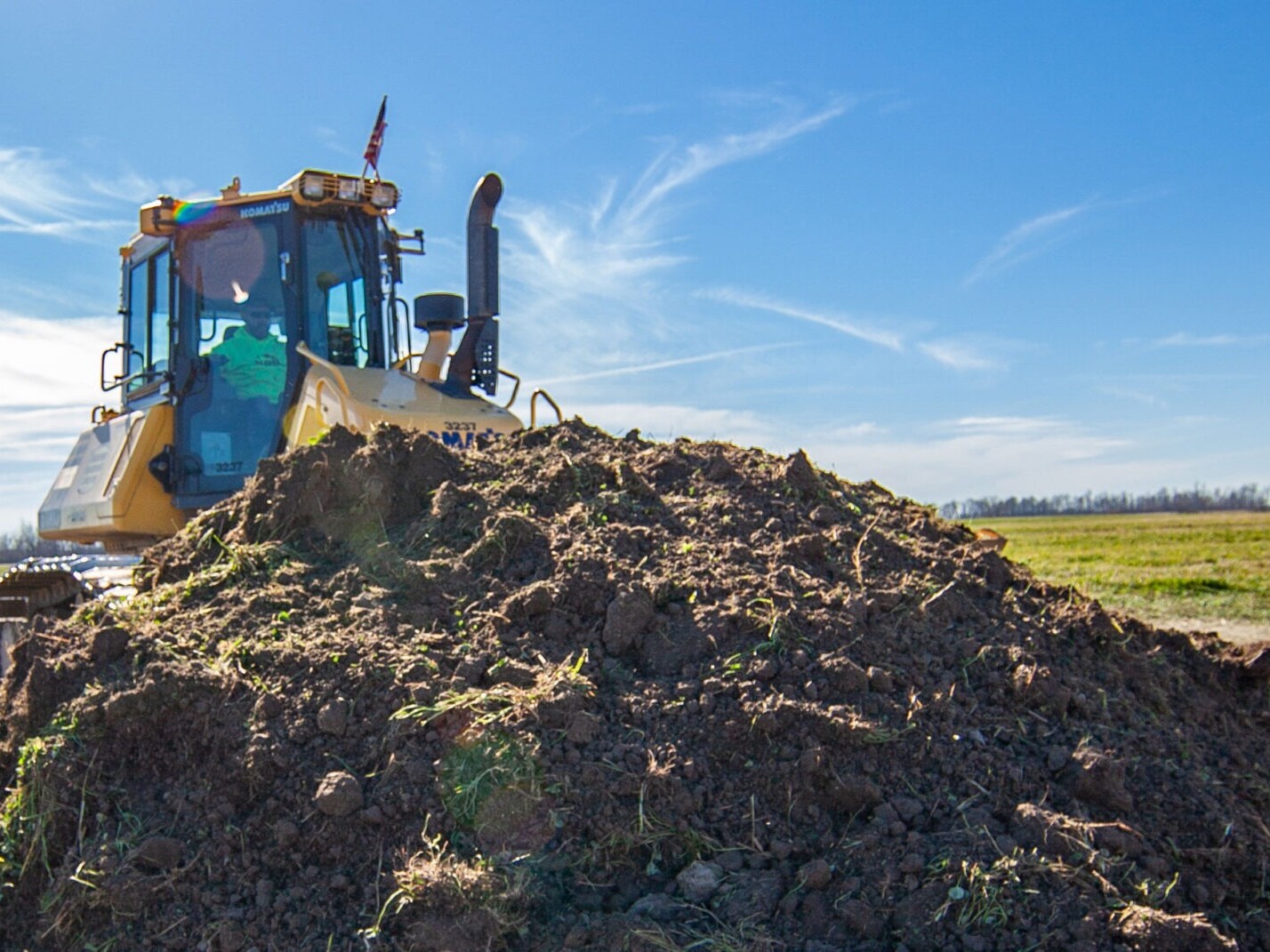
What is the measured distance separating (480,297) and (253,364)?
5.74ft

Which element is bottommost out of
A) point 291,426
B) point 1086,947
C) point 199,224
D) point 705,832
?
point 1086,947

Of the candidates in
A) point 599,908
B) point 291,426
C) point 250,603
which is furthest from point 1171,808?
point 291,426

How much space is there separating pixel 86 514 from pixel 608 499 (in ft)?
16.6

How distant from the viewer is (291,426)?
740 cm

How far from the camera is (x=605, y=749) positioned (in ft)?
11.8

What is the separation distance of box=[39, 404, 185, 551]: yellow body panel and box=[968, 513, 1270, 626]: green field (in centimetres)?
617

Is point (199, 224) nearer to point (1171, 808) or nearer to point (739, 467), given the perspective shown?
point (739, 467)

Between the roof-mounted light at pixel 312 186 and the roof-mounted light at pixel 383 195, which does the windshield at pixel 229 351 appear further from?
the roof-mounted light at pixel 383 195

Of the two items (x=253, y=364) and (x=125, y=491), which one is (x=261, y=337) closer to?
(x=253, y=364)

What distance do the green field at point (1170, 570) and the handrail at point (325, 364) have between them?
4.90m

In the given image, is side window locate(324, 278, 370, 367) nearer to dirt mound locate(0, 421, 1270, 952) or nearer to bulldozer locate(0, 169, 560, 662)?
bulldozer locate(0, 169, 560, 662)

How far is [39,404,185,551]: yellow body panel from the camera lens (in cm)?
775

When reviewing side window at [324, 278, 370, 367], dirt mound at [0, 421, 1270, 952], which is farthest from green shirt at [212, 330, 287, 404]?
dirt mound at [0, 421, 1270, 952]

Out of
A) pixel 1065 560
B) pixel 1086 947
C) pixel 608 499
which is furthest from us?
pixel 1065 560
